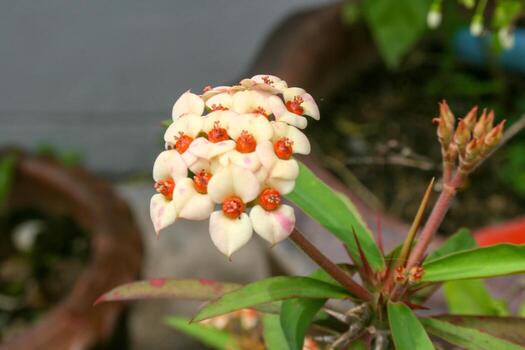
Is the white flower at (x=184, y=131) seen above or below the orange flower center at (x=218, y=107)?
below

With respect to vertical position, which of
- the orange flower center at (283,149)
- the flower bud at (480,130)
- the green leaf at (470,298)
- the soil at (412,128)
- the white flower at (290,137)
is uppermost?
the soil at (412,128)

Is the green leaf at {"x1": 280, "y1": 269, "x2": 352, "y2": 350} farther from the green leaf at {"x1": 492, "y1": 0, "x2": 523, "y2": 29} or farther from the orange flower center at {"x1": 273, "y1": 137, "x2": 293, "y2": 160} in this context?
the green leaf at {"x1": 492, "y1": 0, "x2": 523, "y2": 29}

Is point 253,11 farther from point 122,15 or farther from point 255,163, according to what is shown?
point 255,163

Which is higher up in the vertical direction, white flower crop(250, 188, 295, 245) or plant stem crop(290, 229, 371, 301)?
plant stem crop(290, 229, 371, 301)

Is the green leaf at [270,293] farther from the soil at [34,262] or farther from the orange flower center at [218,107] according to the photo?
the soil at [34,262]

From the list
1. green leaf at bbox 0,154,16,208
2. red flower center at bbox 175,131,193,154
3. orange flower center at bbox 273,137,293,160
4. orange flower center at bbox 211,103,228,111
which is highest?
green leaf at bbox 0,154,16,208

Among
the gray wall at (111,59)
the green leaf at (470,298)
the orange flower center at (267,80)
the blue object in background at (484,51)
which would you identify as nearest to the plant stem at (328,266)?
the orange flower center at (267,80)

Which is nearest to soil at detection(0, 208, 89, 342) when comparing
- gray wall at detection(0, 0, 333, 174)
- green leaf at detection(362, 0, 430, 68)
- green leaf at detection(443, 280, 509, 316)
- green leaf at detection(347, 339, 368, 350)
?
gray wall at detection(0, 0, 333, 174)
